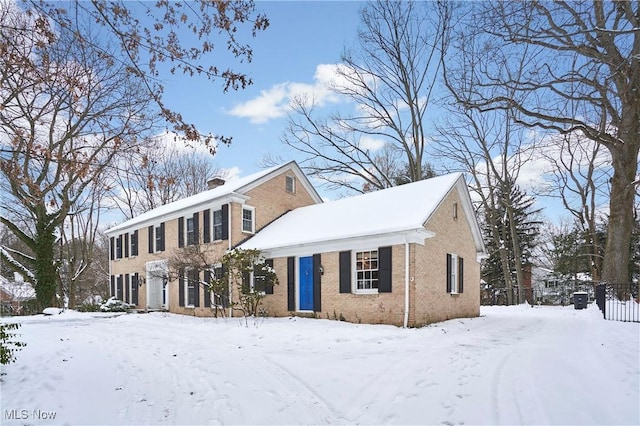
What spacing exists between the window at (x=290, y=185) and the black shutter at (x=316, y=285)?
6.35m

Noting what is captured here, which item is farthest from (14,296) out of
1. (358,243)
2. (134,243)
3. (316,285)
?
(358,243)

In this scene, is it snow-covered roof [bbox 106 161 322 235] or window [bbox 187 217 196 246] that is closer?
snow-covered roof [bbox 106 161 322 235]

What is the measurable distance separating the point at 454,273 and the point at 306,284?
5550 millimetres

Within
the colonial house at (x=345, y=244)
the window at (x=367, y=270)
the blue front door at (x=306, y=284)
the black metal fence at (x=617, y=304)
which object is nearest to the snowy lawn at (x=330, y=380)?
the black metal fence at (x=617, y=304)

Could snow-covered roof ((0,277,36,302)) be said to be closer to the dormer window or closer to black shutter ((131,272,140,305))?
black shutter ((131,272,140,305))

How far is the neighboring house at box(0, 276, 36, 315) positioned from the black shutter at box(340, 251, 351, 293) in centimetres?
1902

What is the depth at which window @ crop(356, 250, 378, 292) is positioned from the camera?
12.6 meters

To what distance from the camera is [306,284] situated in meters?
14.2

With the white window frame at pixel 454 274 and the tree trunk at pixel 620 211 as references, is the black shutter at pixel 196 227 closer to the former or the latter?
the white window frame at pixel 454 274

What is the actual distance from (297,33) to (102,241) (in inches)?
1376

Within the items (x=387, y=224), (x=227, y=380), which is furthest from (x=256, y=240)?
(x=227, y=380)

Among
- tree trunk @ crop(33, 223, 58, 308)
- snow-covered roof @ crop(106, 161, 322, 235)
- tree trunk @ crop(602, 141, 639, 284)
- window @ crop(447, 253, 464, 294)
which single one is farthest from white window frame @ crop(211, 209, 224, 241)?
tree trunk @ crop(602, 141, 639, 284)

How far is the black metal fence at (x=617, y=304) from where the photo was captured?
11.6 metres

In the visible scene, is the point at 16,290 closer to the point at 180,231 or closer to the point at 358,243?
the point at 180,231
